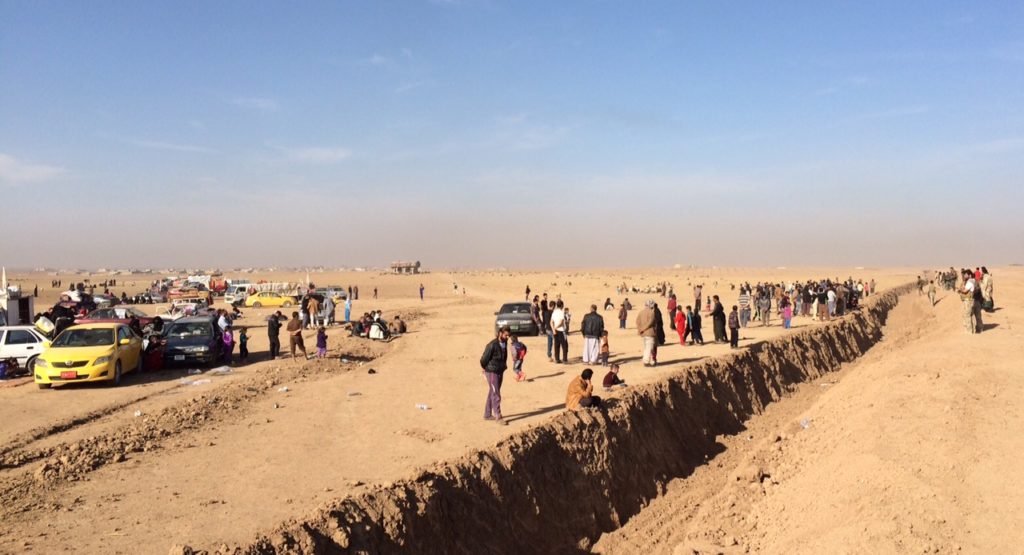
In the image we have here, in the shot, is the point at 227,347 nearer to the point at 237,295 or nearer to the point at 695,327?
the point at 695,327

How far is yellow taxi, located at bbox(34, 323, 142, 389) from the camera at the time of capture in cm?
1538

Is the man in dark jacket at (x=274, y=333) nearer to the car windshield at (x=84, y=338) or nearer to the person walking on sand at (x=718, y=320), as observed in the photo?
the car windshield at (x=84, y=338)

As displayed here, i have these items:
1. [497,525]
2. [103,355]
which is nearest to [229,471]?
[497,525]

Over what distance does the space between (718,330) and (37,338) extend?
2010 centimetres

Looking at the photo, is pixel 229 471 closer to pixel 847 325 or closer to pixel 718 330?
pixel 718 330

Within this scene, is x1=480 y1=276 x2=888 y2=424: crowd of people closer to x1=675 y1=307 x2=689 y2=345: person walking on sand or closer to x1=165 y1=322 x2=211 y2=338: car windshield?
x1=675 y1=307 x2=689 y2=345: person walking on sand

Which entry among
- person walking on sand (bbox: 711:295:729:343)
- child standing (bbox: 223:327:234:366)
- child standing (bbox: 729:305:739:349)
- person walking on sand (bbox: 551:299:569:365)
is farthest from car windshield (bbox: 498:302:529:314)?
child standing (bbox: 223:327:234:366)

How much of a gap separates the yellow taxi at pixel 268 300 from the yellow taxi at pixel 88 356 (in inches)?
1256

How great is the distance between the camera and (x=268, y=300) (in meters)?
48.9

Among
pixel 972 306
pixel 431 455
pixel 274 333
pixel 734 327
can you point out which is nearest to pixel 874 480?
pixel 431 455

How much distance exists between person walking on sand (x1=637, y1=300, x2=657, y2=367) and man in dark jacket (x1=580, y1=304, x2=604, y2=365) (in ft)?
3.32

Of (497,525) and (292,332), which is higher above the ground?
(292,332)

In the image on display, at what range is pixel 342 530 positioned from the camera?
22.5 feet

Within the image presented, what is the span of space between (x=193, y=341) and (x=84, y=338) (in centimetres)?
302
